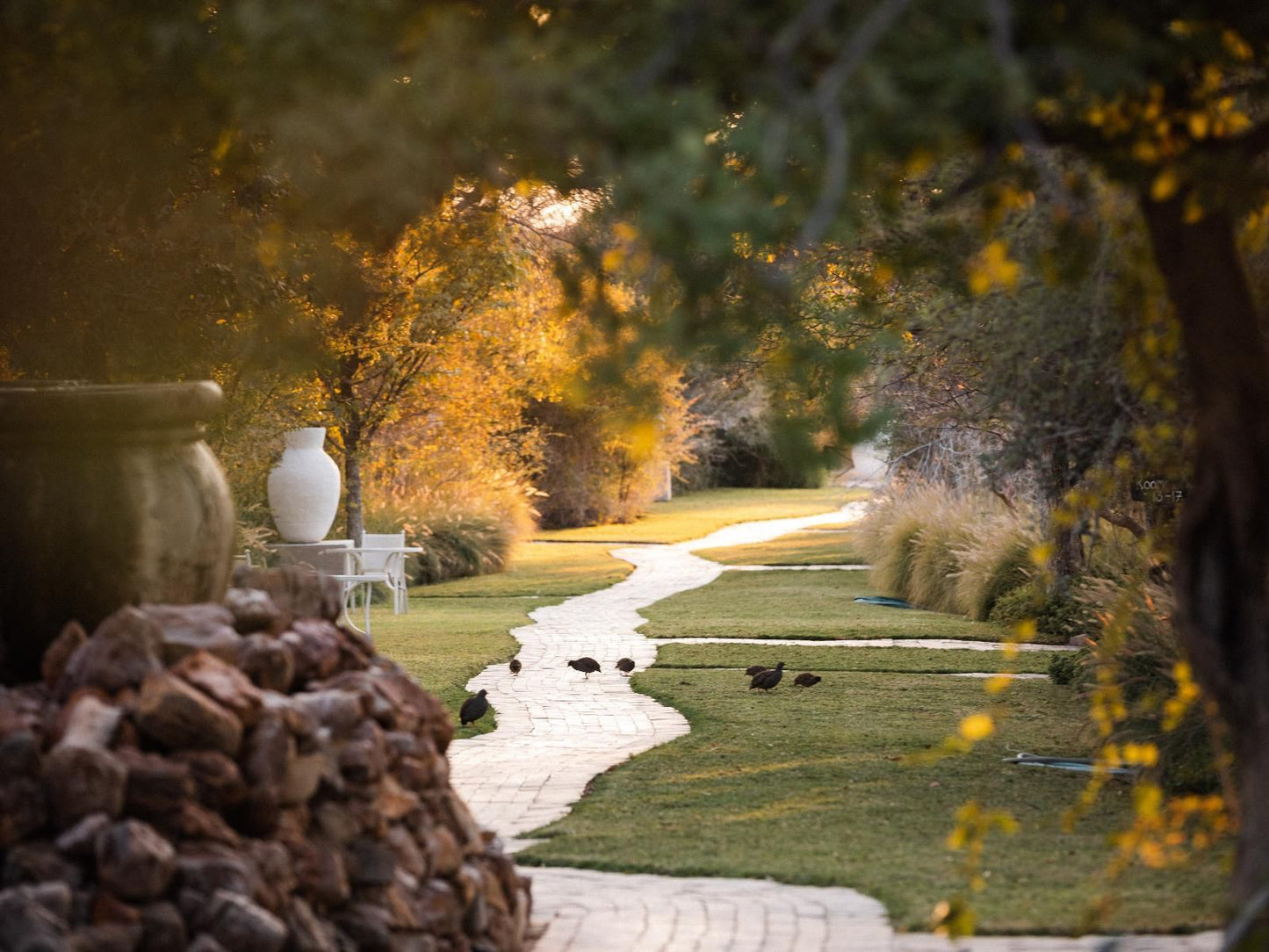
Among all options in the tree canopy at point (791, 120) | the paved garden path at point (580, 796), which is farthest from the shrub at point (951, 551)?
the tree canopy at point (791, 120)

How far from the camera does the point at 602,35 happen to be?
3.29 metres

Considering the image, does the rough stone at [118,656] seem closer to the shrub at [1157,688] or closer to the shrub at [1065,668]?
the shrub at [1157,688]

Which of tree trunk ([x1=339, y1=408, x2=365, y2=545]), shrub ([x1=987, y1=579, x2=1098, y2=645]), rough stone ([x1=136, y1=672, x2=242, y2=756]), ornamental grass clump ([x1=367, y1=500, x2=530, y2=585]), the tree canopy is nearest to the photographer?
the tree canopy

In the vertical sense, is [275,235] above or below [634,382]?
above

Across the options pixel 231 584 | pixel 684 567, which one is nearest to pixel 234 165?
pixel 231 584

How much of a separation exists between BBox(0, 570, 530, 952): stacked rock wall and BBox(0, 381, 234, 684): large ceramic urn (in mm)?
151

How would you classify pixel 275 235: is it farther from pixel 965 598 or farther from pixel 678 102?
pixel 965 598

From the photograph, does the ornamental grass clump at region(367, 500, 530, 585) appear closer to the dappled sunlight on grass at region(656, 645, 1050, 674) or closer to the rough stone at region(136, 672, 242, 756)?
the dappled sunlight on grass at region(656, 645, 1050, 674)

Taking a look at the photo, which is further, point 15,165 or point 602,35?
point 15,165

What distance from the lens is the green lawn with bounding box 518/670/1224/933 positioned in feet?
16.6

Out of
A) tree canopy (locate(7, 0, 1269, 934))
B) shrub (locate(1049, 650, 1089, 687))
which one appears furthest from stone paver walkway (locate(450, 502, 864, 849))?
tree canopy (locate(7, 0, 1269, 934))

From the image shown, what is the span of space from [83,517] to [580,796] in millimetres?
3366

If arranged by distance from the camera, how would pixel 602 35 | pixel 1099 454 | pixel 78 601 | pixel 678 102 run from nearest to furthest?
pixel 678 102, pixel 602 35, pixel 78 601, pixel 1099 454

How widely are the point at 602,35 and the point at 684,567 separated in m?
18.1
